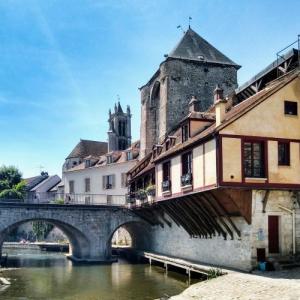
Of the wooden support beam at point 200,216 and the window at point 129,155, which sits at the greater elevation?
the window at point 129,155

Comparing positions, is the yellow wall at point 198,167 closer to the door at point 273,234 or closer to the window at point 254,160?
the window at point 254,160

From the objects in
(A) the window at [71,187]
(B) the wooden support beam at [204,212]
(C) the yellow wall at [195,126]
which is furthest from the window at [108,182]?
(B) the wooden support beam at [204,212]

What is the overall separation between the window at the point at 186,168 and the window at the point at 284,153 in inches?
178

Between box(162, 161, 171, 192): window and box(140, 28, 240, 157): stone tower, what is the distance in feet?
46.1

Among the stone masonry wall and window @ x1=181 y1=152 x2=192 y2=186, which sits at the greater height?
the stone masonry wall

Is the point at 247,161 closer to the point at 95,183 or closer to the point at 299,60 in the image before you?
the point at 299,60

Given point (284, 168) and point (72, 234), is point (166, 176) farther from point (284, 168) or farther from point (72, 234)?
point (72, 234)

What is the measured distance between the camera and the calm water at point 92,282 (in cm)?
2167

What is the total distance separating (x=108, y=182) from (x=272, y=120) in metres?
36.7

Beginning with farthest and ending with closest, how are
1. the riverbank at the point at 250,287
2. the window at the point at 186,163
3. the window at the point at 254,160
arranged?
the window at the point at 186,163
the window at the point at 254,160
the riverbank at the point at 250,287

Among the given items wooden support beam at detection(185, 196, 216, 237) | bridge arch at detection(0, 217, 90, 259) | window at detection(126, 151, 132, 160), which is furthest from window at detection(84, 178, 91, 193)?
wooden support beam at detection(185, 196, 216, 237)

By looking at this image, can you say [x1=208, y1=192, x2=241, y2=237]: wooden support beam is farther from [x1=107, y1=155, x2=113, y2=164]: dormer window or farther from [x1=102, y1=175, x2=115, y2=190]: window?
[x1=107, y1=155, x2=113, y2=164]: dormer window

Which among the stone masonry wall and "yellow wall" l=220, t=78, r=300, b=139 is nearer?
"yellow wall" l=220, t=78, r=300, b=139

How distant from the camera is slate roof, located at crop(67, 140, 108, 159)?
68.2 m
